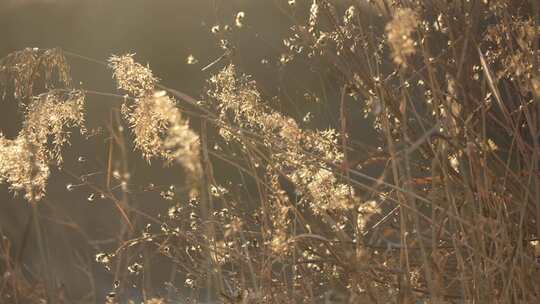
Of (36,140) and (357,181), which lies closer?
(357,181)

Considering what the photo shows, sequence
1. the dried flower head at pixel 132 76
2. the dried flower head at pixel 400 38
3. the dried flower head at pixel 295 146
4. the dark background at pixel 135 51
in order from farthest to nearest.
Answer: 1. the dark background at pixel 135 51
2. the dried flower head at pixel 132 76
3. the dried flower head at pixel 295 146
4. the dried flower head at pixel 400 38

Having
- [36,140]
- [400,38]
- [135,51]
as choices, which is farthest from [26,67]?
[135,51]

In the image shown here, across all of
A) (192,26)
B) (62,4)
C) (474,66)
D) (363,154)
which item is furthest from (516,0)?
(62,4)

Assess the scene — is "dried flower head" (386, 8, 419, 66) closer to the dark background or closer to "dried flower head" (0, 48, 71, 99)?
"dried flower head" (0, 48, 71, 99)

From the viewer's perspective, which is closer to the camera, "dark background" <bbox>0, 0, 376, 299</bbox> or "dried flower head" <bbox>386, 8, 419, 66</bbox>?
"dried flower head" <bbox>386, 8, 419, 66</bbox>

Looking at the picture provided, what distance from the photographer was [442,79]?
197 centimetres

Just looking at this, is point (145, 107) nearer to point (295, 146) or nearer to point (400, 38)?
point (295, 146)

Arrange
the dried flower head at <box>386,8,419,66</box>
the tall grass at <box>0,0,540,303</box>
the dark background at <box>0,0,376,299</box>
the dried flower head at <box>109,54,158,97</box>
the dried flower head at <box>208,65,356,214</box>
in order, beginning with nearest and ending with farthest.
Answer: the dried flower head at <box>386,8,419,66</box>, the tall grass at <box>0,0,540,303</box>, the dried flower head at <box>208,65,356,214</box>, the dried flower head at <box>109,54,158,97</box>, the dark background at <box>0,0,376,299</box>

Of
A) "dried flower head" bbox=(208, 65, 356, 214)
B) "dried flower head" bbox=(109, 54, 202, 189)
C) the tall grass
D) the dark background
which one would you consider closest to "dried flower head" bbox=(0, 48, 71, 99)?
the tall grass

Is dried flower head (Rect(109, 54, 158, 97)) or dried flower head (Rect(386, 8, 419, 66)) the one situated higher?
dried flower head (Rect(109, 54, 158, 97))

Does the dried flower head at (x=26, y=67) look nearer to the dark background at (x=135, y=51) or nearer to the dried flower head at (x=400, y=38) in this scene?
the dried flower head at (x=400, y=38)

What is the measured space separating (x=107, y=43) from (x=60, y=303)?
112 inches

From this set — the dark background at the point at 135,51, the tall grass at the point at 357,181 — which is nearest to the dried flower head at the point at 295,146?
the tall grass at the point at 357,181

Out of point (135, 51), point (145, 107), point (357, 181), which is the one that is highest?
point (135, 51)
